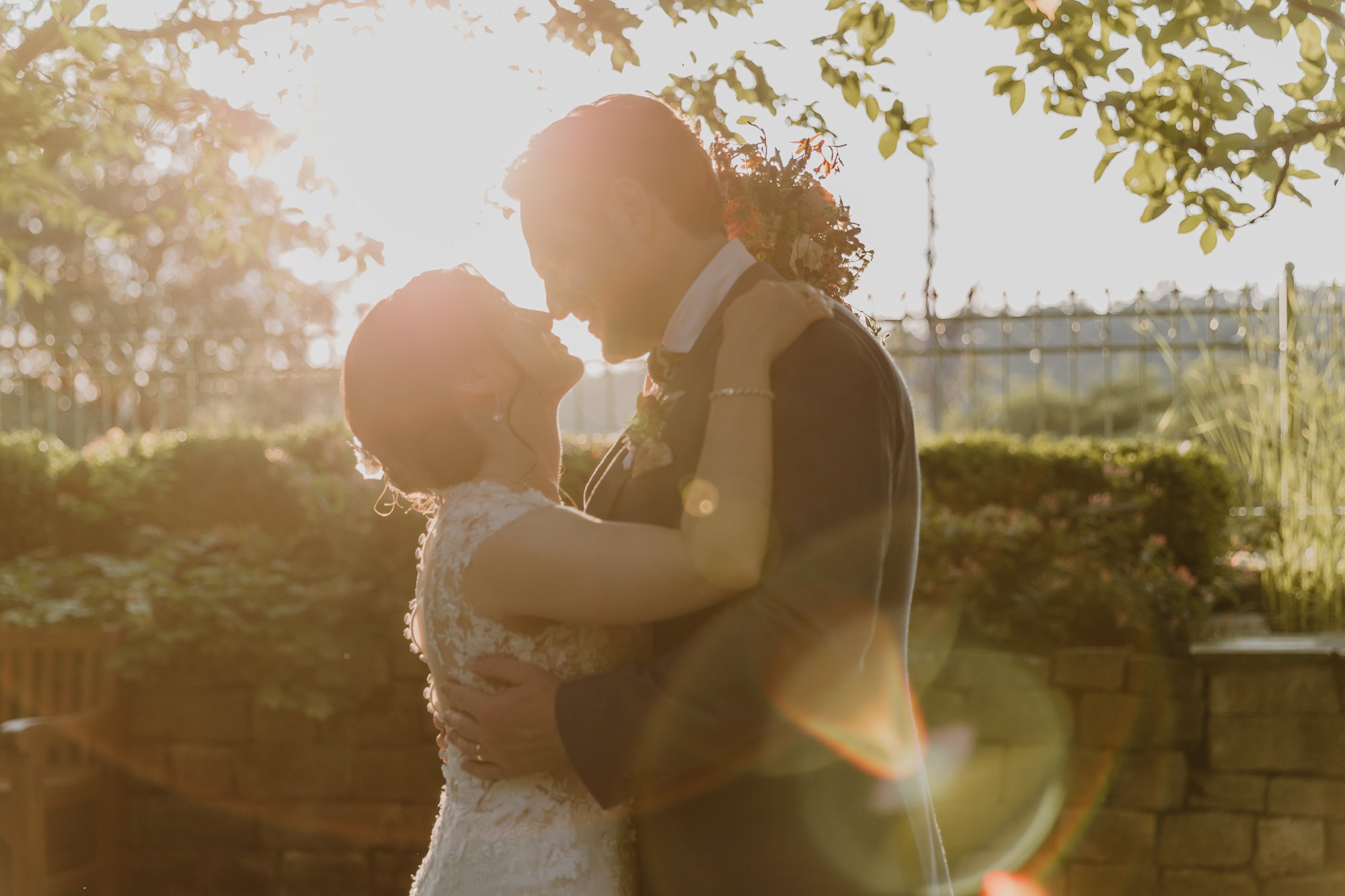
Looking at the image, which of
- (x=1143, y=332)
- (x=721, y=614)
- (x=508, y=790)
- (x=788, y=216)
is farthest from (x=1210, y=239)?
(x=1143, y=332)

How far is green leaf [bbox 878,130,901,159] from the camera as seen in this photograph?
3.93 metres

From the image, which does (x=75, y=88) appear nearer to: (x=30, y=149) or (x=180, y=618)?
(x=30, y=149)

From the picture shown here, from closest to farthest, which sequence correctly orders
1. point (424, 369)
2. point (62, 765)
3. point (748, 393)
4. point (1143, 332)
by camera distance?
point (748, 393) < point (424, 369) < point (62, 765) < point (1143, 332)

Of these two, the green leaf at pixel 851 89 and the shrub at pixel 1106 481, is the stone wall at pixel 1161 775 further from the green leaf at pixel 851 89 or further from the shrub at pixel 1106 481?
the green leaf at pixel 851 89

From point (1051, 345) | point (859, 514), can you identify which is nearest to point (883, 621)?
point (859, 514)

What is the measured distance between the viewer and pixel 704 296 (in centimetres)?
203

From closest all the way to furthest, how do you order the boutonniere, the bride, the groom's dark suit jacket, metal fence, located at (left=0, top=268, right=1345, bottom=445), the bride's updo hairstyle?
1. the groom's dark suit jacket
2. the bride
3. the boutonniere
4. the bride's updo hairstyle
5. metal fence, located at (left=0, top=268, right=1345, bottom=445)

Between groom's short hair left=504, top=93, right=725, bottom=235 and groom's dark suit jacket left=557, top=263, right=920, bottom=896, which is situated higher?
groom's short hair left=504, top=93, right=725, bottom=235

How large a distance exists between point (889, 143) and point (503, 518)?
243 centimetres

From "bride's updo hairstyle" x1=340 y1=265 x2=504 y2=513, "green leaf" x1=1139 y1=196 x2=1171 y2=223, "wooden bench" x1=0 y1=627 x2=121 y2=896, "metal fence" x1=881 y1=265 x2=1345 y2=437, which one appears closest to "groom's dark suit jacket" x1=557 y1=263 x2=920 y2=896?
"bride's updo hairstyle" x1=340 y1=265 x2=504 y2=513

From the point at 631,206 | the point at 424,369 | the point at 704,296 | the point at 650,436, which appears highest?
the point at 631,206

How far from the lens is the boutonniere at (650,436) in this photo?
6.44 feet

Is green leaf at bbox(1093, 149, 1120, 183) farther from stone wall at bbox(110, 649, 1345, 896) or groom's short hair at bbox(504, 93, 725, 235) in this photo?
stone wall at bbox(110, 649, 1345, 896)

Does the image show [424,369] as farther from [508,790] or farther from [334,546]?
[334,546]
